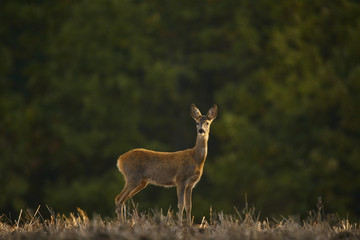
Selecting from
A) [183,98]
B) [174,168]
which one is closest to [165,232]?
[174,168]

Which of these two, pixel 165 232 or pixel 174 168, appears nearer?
pixel 165 232

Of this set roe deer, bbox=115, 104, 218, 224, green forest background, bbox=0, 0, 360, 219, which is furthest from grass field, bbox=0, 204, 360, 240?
green forest background, bbox=0, 0, 360, 219

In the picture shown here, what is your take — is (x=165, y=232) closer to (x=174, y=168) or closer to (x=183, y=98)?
(x=174, y=168)

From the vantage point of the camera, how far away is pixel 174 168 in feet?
31.4

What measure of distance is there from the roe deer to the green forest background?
39.8 feet

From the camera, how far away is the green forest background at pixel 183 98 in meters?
22.5

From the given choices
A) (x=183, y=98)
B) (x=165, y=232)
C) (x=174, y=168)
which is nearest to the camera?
(x=165, y=232)

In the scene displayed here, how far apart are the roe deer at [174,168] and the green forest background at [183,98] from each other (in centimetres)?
1213

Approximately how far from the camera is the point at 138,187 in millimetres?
9828

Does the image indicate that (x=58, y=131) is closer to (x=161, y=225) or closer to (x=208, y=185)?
(x=208, y=185)

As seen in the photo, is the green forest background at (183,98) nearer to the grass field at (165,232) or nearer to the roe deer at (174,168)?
the roe deer at (174,168)

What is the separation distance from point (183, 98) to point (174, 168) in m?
15.8

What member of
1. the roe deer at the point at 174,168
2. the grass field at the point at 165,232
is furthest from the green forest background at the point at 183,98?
the grass field at the point at 165,232

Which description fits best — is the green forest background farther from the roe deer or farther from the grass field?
the grass field
